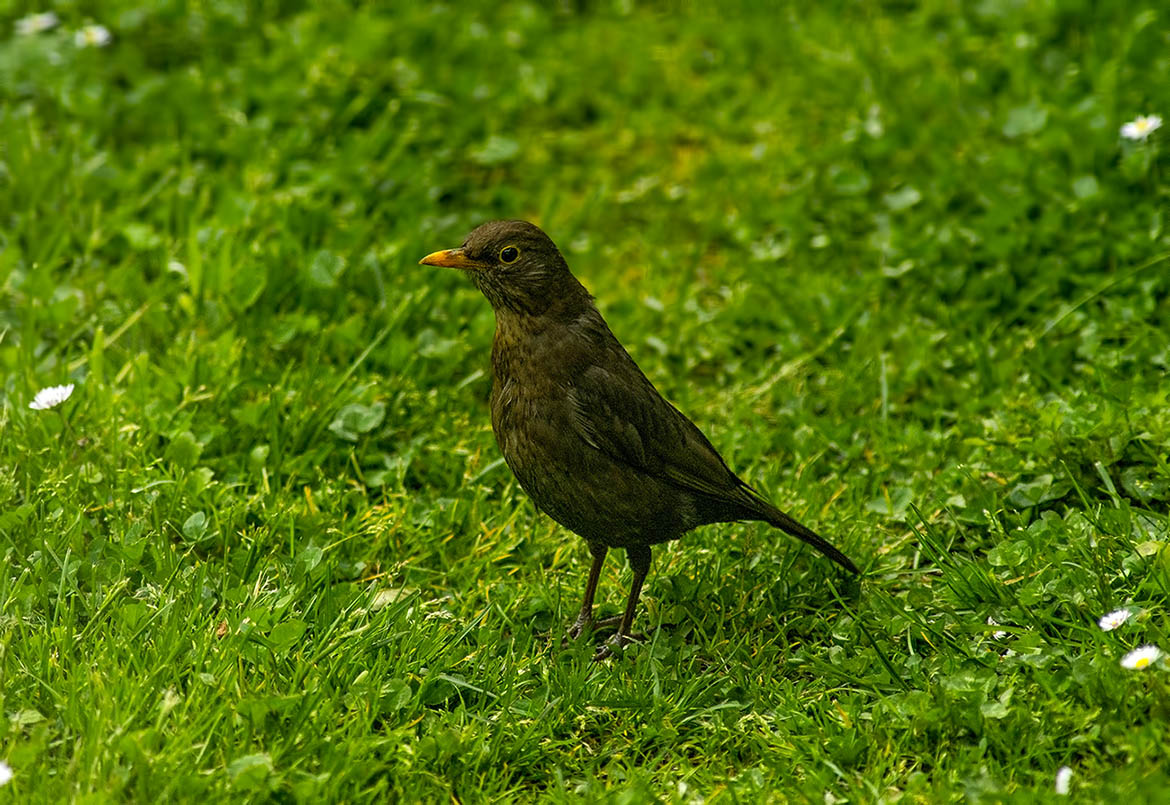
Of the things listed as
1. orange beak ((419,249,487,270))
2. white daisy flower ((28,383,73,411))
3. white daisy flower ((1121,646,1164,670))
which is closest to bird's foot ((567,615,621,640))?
orange beak ((419,249,487,270))

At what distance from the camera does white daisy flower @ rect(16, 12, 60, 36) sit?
7.29 meters

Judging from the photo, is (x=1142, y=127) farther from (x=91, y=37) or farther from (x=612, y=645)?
(x=91, y=37)

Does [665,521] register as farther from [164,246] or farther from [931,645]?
[164,246]

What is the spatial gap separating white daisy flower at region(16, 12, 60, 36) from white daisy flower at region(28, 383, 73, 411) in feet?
10.4

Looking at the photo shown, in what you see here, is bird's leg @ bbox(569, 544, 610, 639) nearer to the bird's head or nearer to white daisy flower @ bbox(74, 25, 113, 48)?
the bird's head

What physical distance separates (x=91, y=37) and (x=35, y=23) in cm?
33

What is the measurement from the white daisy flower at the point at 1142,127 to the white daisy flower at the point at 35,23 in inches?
210

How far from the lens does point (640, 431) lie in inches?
178

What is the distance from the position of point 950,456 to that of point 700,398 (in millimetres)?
1087

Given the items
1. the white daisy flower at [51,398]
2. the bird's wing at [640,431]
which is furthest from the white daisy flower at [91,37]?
the bird's wing at [640,431]

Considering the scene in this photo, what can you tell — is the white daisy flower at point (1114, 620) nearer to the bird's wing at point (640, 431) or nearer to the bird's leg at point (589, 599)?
the bird's wing at point (640, 431)

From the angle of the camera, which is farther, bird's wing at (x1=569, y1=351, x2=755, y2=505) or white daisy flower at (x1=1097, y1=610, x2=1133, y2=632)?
bird's wing at (x1=569, y1=351, x2=755, y2=505)

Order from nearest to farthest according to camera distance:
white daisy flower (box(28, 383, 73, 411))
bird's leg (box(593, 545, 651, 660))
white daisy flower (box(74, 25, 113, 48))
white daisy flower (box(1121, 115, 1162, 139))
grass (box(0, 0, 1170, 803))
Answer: grass (box(0, 0, 1170, 803)) < bird's leg (box(593, 545, 651, 660)) < white daisy flower (box(28, 383, 73, 411)) < white daisy flower (box(1121, 115, 1162, 139)) < white daisy flower (box(74, 25, 113, 48))

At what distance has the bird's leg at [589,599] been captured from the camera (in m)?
4.59
